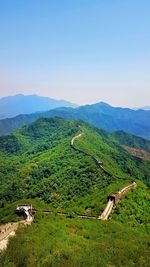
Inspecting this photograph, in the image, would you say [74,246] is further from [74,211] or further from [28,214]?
[74,211]

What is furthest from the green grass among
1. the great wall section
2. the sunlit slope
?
the sunlit slope

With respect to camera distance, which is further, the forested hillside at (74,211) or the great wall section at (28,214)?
the great wall section at (28,214)

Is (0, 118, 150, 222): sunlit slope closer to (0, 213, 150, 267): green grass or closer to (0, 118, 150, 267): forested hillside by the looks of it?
(0, 118, 150, 267): forested hillside

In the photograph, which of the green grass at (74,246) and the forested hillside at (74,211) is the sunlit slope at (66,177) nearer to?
the forested hillside at (74,211)

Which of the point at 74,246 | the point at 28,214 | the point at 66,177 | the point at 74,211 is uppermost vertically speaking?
A: the point at 74,246

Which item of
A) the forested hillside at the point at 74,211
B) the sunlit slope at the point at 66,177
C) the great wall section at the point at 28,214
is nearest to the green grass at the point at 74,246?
the forested hillside at the point at 74,211

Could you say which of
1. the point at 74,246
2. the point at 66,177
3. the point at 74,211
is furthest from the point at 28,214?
the point at 66,177

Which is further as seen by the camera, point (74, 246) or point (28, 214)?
point (28, 214)

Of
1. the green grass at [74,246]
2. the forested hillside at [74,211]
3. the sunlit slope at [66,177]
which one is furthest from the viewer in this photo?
the sunlit slope at [66,177]

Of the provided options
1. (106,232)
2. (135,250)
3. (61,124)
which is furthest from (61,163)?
(61,124)

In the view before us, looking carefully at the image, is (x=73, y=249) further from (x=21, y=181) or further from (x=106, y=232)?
(x=21, y=181)
